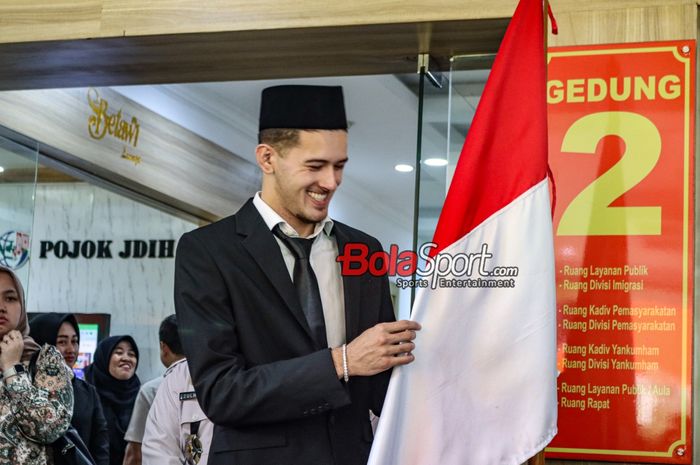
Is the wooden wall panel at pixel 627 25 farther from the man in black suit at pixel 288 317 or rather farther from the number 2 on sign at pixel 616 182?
the man in black suit at pixel 288 317

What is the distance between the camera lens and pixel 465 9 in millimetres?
2961

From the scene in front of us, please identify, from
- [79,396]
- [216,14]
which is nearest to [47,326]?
[79,396]

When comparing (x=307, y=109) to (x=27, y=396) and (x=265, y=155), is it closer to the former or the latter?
(x=265, y=155)

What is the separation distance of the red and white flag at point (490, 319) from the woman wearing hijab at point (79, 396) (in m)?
3.07

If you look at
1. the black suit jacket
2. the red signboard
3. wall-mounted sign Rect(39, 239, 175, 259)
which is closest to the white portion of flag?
the black suit jacket

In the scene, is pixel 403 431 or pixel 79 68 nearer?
pixel 403 431

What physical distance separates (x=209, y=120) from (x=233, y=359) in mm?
5167

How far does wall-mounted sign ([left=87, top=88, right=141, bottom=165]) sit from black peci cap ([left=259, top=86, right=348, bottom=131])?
3587 mm

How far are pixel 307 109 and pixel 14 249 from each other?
317 centimetres

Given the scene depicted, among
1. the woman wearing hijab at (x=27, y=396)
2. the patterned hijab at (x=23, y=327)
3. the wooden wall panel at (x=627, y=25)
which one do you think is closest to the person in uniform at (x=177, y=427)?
the woman wearing hijab at (x=27, y=396)

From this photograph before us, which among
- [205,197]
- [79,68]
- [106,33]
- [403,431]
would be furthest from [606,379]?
[205,197]

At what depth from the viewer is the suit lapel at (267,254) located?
2.15m

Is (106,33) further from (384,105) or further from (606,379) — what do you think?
(384,105)

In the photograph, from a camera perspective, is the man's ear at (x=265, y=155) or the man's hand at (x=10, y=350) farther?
the man's hand at (x=10, y=350)
